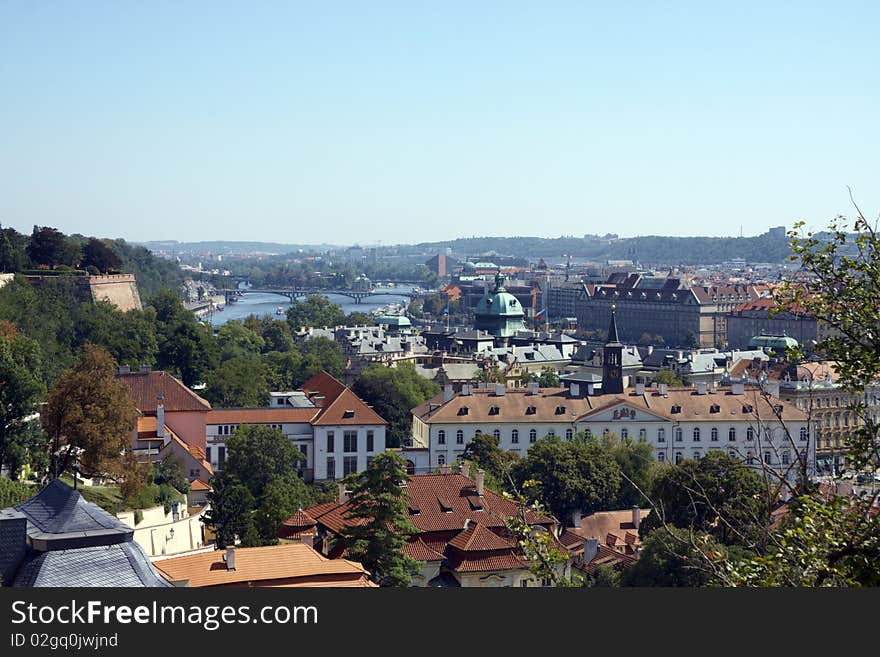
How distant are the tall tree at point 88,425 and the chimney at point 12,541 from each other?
10.8 m

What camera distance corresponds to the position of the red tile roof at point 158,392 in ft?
140

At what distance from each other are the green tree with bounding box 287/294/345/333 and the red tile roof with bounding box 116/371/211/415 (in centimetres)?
5867

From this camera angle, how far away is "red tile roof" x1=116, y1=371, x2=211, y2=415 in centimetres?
4281

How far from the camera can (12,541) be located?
18719 millimetres

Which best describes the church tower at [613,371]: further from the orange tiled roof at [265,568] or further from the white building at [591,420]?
the orange tiled roof at [265,568]

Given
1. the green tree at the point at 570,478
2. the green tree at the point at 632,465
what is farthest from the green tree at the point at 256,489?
the green tree at the point at 632,465

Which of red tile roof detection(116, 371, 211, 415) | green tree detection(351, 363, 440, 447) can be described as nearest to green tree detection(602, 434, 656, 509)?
green tree detection(351, 363, 440, 447)

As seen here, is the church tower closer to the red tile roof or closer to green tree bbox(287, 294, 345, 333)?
the red tile roof

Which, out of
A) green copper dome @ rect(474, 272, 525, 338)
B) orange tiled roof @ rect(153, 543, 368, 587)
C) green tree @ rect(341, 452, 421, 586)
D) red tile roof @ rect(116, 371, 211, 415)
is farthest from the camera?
green copper dome @ rect(474, 272, 525, 338)

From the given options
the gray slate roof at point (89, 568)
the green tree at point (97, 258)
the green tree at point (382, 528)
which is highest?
the green tree at point (97, 258)

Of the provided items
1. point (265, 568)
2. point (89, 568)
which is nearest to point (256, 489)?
point (265, 568)

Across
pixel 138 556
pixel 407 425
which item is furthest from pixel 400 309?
pixel 138 556

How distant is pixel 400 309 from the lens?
168500 millimetres

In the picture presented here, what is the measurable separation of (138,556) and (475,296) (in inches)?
5544
